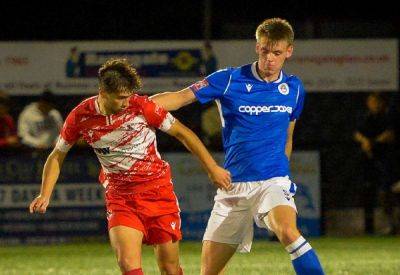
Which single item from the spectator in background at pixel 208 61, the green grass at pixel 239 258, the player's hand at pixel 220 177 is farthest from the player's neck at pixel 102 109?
the spectator in background at pixel 208 61

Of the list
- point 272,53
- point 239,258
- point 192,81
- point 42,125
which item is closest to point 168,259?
point 272,53

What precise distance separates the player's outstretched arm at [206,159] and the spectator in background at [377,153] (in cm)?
876

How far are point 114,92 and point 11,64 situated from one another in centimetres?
1084

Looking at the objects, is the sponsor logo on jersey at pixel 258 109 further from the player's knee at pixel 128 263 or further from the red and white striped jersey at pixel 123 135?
the player's knee at pixel 128 263

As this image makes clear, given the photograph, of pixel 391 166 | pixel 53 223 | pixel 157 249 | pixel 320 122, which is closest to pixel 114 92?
pixel 157 249

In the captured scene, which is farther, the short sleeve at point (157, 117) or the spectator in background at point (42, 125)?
the spectator in background at point (42, 125)

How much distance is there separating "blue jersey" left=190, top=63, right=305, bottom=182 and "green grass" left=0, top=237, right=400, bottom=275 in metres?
3.16

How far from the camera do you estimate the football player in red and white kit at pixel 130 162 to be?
781 centimetres

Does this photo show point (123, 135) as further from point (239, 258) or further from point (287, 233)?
point (239, 258)

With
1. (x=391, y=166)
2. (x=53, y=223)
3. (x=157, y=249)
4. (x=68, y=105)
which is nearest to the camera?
(x=157, y=249)

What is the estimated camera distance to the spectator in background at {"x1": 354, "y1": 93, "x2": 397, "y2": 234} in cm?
1644

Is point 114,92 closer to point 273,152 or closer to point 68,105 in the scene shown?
point 273,152

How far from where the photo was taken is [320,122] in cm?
2006

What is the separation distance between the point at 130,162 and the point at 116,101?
494mm
